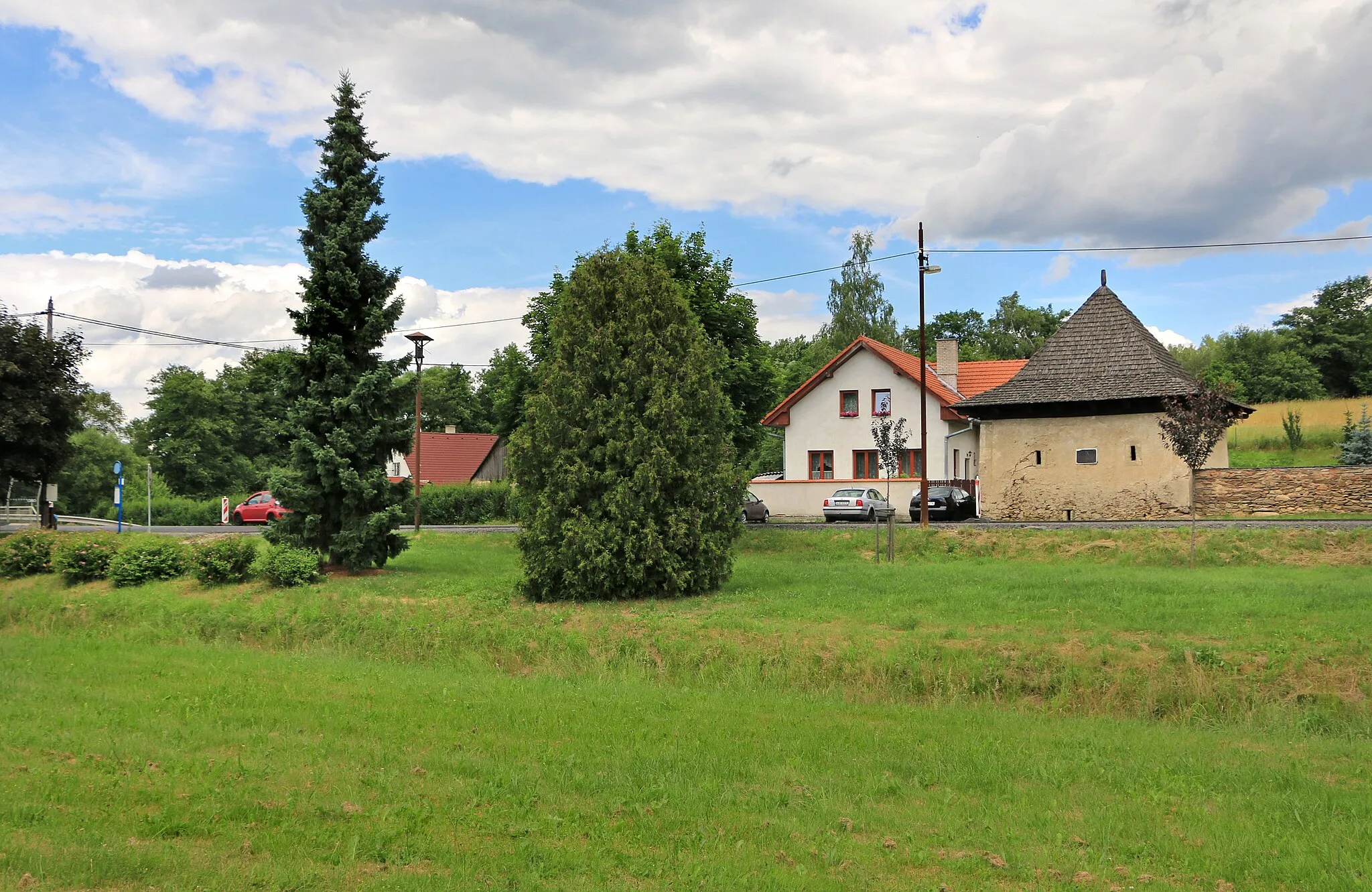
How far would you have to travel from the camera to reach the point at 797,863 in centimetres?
621

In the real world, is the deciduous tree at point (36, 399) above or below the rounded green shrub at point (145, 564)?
above

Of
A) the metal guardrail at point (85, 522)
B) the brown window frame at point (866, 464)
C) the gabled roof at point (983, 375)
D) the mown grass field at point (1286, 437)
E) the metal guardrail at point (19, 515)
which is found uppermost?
the gabled roof at point (983, 375)

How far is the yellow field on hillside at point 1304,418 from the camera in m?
53.5

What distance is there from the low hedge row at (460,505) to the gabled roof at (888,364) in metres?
13.1

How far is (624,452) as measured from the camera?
62.6ft

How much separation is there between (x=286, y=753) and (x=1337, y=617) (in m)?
13.5

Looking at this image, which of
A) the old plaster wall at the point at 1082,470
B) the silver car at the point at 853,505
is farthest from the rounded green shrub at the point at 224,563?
the old plaster wall at the point at 1082,470

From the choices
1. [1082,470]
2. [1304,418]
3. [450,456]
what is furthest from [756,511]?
[450,456]

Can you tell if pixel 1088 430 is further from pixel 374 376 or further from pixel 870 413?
pixel 374 376

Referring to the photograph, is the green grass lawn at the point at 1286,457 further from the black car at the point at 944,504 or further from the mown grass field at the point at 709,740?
→ the mown grass field at the point at 709,740

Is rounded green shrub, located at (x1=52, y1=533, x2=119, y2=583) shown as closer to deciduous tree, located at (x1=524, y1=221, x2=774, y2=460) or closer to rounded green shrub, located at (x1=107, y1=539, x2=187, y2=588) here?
rounded green shrub, located at (x1=107, y1=539, x2=187, y2=588)

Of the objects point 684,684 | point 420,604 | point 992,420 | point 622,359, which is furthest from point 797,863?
point 992,420

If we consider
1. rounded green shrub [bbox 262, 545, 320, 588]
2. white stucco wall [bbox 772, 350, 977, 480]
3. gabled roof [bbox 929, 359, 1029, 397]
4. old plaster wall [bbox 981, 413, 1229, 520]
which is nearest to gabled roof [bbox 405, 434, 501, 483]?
white stucco wall [bbox 772, 350, 977, 480]

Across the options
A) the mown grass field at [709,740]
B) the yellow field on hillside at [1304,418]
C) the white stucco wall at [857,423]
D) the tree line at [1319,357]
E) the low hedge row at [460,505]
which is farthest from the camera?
the tree line at [1319,357]
